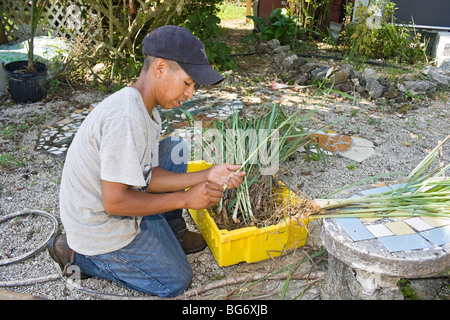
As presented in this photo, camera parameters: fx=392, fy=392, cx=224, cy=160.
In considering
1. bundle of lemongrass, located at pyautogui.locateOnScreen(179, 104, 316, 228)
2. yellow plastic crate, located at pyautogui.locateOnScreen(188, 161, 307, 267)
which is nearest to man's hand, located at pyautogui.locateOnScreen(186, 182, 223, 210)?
yellow plastic crate, located at pyautogui.locateOnScreen(188, 161, 307, 267)

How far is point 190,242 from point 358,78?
3.51 metres

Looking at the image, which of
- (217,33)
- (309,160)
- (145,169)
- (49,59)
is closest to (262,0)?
(217,33)

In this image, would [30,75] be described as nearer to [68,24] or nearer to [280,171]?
[68,24]

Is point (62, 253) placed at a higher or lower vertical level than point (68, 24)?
lower

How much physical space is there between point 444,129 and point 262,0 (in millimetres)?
5181

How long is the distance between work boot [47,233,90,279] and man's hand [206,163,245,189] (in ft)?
2.61

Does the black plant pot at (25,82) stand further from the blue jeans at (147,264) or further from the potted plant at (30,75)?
the blue jeans at (147,264)

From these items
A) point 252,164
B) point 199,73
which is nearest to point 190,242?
point 252,164

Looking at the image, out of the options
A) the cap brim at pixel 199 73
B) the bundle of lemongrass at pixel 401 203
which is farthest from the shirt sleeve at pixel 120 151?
the bundle of lemongrass at pixel 401 203

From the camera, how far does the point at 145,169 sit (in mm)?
1823

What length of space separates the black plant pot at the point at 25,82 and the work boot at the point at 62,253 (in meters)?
2.93

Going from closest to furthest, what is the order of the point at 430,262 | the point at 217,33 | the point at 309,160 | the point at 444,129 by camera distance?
the point at 430,262
the point at 309,160
the point at 444,129
the point at 217,33

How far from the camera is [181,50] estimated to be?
5.41ft
